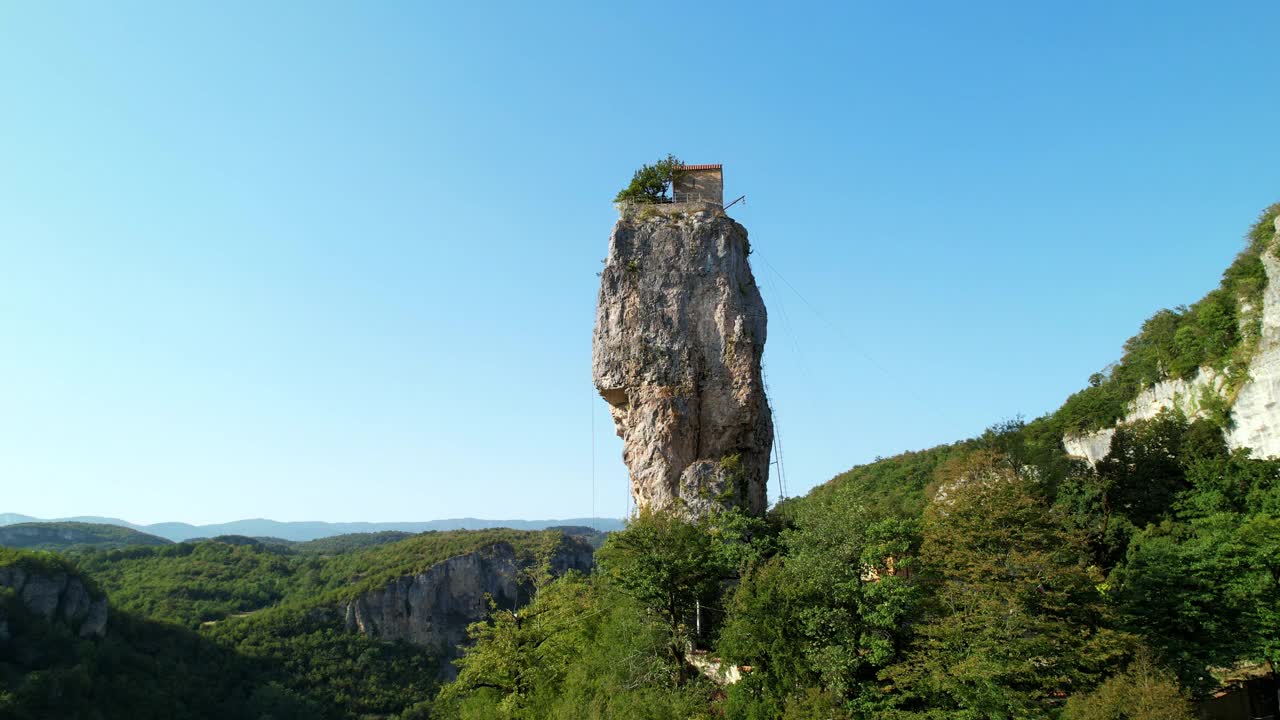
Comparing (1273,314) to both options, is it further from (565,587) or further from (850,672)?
(565,587)

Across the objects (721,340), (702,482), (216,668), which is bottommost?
(216,668)

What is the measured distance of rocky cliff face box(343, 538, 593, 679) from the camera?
106 metres

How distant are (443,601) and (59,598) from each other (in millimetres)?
54576

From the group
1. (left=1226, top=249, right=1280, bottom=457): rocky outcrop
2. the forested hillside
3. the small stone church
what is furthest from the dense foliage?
(left=1226, top=249, right=1280, bottom=457): rocky outcrop

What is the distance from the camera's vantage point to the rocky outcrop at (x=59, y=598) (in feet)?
236

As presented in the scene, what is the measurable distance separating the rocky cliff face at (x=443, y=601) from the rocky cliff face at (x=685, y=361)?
79.2 m

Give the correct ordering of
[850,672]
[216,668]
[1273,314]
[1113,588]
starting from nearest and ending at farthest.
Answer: [850,672]
[1113,588]
[1273,314]
[216,668]

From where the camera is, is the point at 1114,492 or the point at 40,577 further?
the point at 40,577

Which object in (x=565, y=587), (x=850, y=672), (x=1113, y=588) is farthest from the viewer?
(x=565, y=587)

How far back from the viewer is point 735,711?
61.8 ft

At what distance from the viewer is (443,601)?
11875cm

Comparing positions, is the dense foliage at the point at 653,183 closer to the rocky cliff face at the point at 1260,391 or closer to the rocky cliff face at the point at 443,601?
the rocky cliff face at the point at 1260,391

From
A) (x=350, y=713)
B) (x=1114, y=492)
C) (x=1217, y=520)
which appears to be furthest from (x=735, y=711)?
(x=350, y=713)

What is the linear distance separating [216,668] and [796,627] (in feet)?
274
